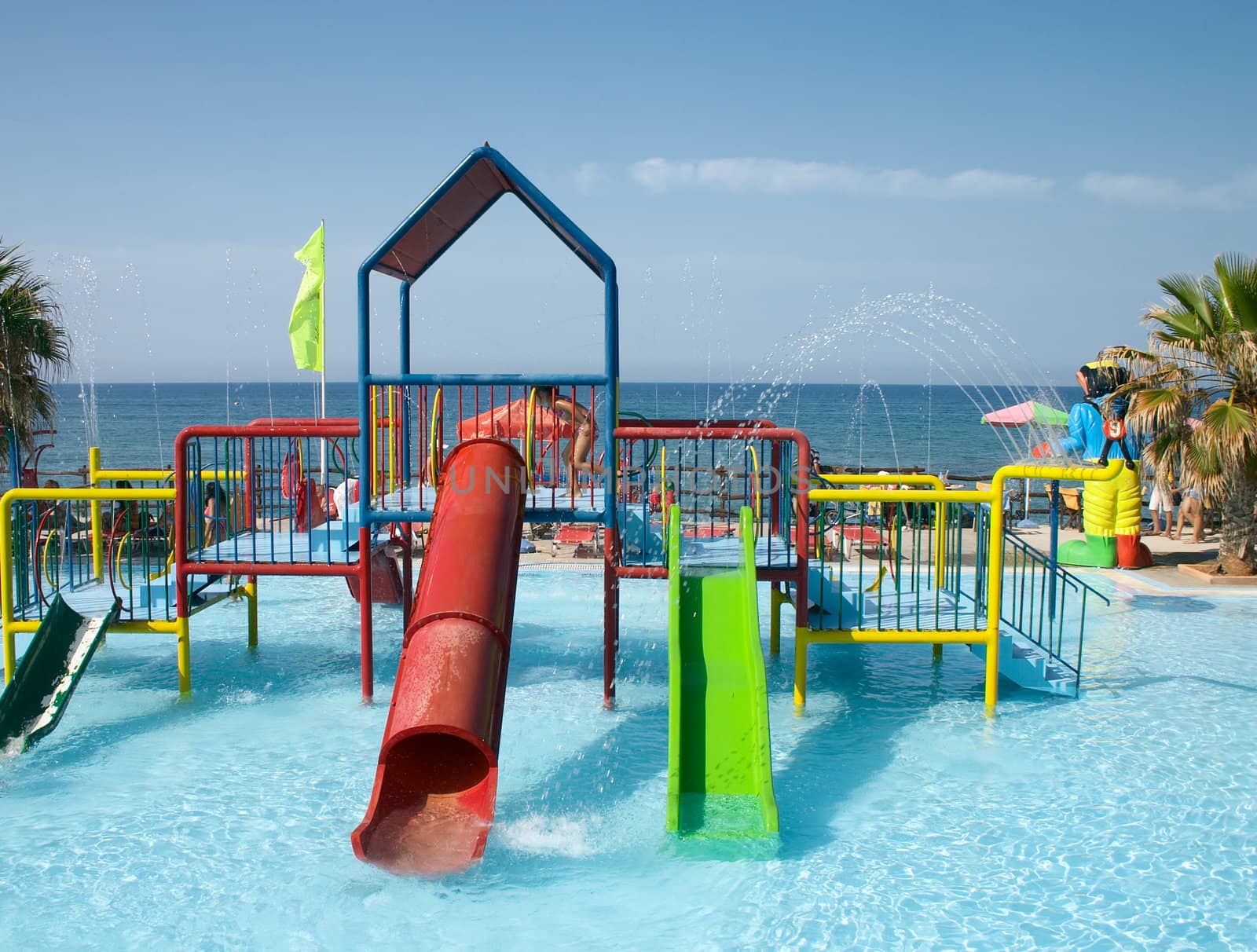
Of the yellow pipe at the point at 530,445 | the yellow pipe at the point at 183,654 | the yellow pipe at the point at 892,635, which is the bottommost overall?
the yellow pipe at the point at 183,654

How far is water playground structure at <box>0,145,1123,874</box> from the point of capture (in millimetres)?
6234

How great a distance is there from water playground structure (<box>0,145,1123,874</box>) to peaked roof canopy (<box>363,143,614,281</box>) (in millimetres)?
20

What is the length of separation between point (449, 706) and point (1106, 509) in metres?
11.2

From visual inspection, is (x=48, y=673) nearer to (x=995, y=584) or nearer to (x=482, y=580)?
(x=482, y=580)

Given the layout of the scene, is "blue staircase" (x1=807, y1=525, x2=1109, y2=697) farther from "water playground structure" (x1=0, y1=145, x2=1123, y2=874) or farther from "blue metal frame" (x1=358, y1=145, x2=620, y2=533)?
"blue metal frame" (x1=358, y1=145, x2=620, y2=533)

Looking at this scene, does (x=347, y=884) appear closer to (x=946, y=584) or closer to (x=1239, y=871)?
(x=1239, y=871)

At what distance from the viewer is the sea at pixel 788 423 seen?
49.7m

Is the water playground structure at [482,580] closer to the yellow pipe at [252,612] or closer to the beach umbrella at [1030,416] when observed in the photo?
the yellow pipe at [252,612]

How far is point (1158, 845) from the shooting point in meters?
6.20

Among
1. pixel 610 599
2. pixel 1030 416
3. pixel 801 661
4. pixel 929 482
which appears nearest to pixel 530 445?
pixel 610 599

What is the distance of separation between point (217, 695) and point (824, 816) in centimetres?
531

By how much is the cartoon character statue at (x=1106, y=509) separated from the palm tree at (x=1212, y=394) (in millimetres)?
583

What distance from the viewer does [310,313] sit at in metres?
14.1

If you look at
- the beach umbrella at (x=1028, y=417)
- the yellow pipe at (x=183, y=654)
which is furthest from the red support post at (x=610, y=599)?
the beach umbrella at (x=1028, y=417)
